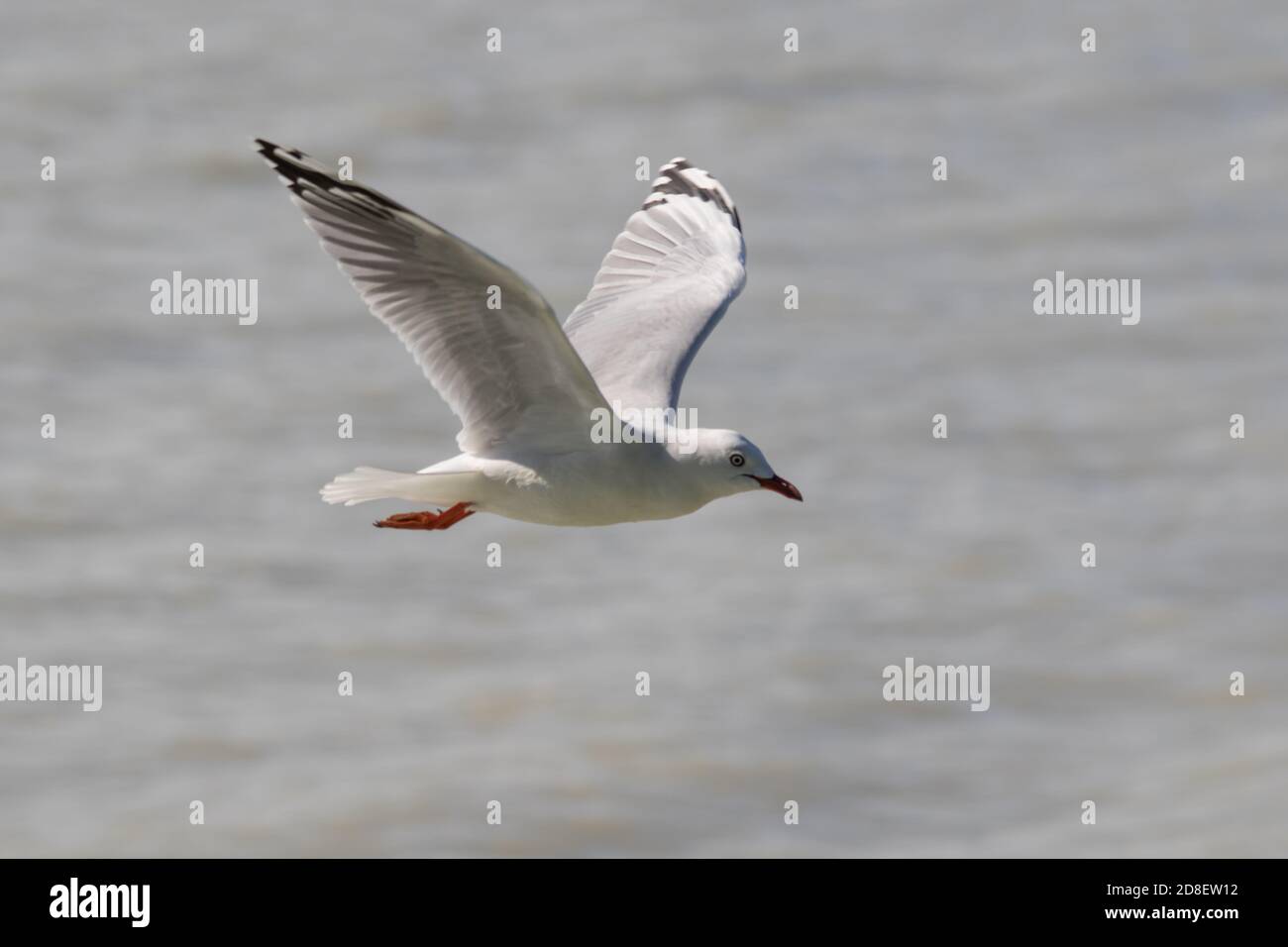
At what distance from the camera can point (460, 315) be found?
8328mm

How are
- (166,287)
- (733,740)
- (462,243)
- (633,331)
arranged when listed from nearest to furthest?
Answer: (462,243)
(633,331)
(733,740)
(166,287)

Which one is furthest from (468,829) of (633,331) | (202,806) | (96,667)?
(633,331)

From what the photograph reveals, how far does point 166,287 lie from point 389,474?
16716 mm

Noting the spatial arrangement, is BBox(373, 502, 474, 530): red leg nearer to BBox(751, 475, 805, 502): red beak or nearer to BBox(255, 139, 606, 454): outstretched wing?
BBox(255, 139, 606, 454): outstretched wing

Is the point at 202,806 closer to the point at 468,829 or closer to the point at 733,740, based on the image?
the point at 468,829

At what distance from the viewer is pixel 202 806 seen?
1725 centimetres

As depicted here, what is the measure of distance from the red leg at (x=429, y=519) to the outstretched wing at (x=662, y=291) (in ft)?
2.77

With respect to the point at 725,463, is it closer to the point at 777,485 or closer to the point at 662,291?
the point at 777,485

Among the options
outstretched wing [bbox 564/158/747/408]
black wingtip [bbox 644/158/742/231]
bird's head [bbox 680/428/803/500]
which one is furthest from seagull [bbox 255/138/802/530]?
black wingtip [bbox 644/158/742/231]

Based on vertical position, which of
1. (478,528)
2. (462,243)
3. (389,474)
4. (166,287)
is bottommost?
(389,474)

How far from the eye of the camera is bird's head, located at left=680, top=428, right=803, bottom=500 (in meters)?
8.37

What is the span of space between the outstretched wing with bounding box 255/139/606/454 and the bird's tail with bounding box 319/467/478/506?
0.65 feet

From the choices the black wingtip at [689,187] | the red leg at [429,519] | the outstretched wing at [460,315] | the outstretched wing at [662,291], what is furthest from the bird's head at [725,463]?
the black wingtip at [689,187]

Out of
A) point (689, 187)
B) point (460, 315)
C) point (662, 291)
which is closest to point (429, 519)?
point (460, 315)
